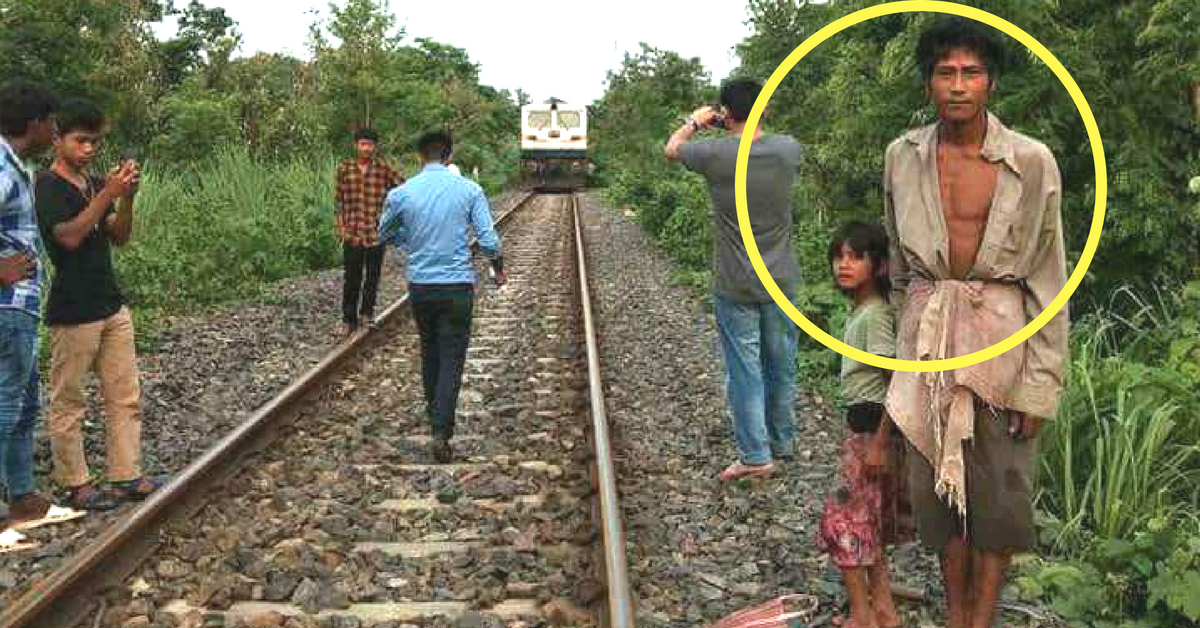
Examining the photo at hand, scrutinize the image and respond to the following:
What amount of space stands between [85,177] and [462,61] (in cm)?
7158

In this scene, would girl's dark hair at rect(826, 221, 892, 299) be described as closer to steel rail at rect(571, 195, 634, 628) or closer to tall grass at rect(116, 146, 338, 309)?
steel rail at rect(571, 195, 634, 628)

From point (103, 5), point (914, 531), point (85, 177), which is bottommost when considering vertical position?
point (914, 531)

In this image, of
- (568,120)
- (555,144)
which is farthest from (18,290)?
(568,120)

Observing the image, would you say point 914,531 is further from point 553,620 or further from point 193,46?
point 193,46

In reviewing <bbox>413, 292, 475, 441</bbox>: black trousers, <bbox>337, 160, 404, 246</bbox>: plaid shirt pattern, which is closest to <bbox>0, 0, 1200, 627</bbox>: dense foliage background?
<bbox>337, 160, 404, 246</bbox>: plaid shirt pattern

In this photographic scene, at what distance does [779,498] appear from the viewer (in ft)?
19.1

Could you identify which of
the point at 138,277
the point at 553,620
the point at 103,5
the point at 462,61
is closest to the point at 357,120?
the point at 103,5

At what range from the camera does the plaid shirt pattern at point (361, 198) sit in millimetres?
10195

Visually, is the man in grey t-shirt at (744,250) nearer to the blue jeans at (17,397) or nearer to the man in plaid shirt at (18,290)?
the man in plaid shirt at (18,290)

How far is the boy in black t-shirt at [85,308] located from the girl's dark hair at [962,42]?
3.59 meters

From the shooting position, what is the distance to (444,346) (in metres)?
6.82

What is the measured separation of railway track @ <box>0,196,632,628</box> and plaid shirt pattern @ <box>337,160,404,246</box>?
1.82 m

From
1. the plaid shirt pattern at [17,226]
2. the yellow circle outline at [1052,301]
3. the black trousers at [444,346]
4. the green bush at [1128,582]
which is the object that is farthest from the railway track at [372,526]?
the green bush at [1128,582]

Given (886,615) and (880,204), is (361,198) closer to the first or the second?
(880,204)
